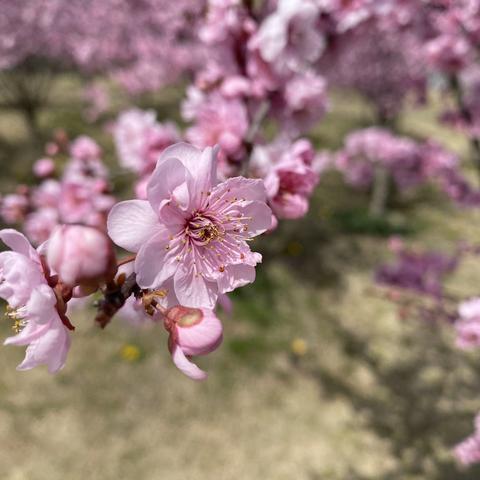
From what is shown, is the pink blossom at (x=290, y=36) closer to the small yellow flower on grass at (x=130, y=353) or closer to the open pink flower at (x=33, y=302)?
the open pink flower at (x=33, y=302)

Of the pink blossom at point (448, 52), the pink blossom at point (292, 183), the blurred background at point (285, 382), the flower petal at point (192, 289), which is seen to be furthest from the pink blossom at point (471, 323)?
the flower petal at point (192, 289)

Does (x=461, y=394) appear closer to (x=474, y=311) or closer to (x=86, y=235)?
(x=474, y=311)

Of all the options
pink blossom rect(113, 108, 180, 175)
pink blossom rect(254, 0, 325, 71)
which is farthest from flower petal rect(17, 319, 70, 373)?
pink blossom rect(254, 0, 325, 71)

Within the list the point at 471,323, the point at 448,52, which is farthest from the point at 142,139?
the point at 448,52

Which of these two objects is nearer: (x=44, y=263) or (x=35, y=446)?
(x=44, y=263)

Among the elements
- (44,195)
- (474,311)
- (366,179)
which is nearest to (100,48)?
(366,179)

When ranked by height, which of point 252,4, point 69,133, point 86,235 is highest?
point 252,4
